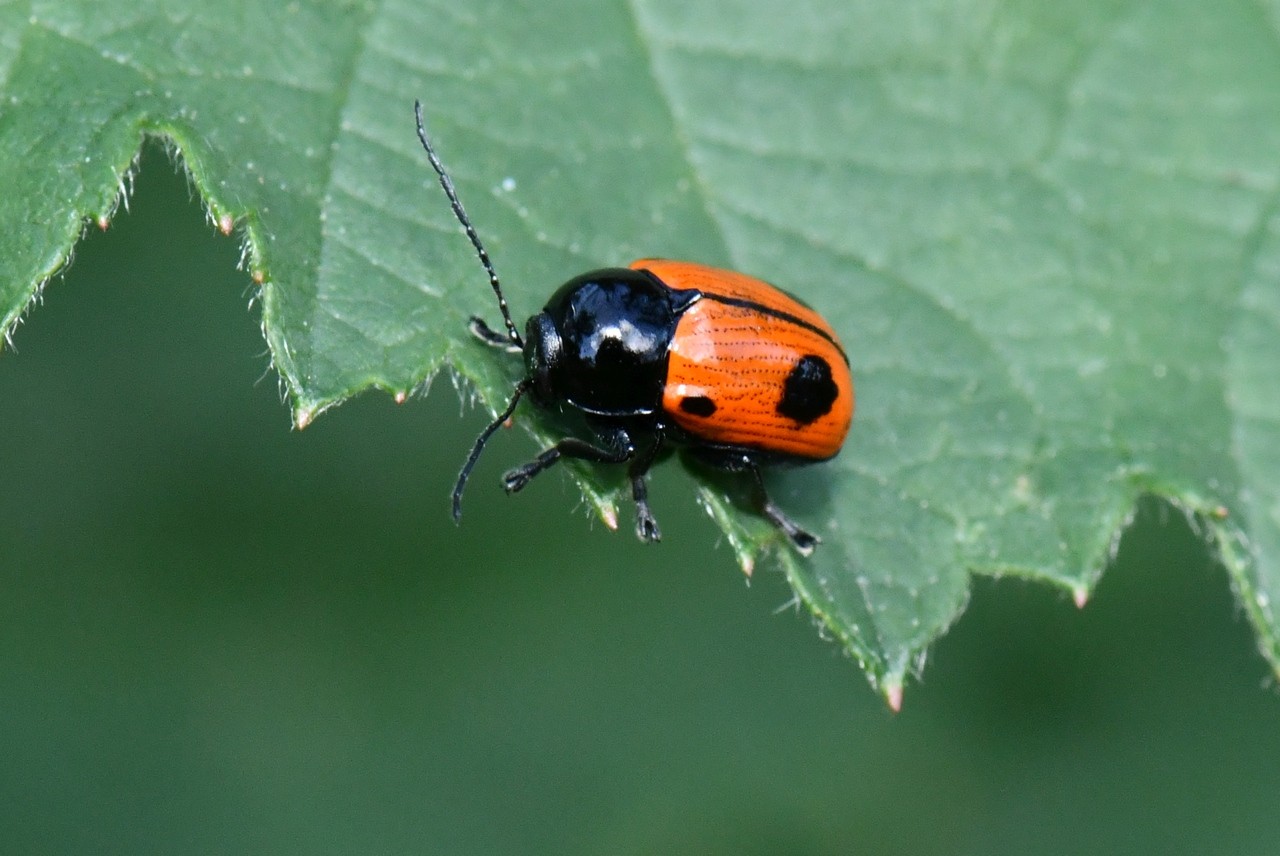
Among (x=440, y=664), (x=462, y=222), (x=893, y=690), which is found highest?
(x=462, y=222)

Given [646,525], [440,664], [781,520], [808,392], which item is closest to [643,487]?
[646,525]

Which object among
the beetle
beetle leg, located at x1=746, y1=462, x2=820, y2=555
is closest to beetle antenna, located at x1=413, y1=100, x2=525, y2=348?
the beetle

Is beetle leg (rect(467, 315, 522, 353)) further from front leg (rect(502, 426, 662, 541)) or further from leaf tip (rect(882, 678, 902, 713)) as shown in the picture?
leaf tip (rect(882, 678, 902, 713))

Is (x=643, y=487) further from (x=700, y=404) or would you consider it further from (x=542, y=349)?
(x=542, y=349)

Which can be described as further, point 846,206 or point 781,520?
point 846,206

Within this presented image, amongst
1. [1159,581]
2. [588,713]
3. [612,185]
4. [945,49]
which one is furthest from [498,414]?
[1159,581]

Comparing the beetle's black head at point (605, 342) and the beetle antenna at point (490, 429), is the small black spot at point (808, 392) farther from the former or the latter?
the beetle antenna at point (490, 429)
